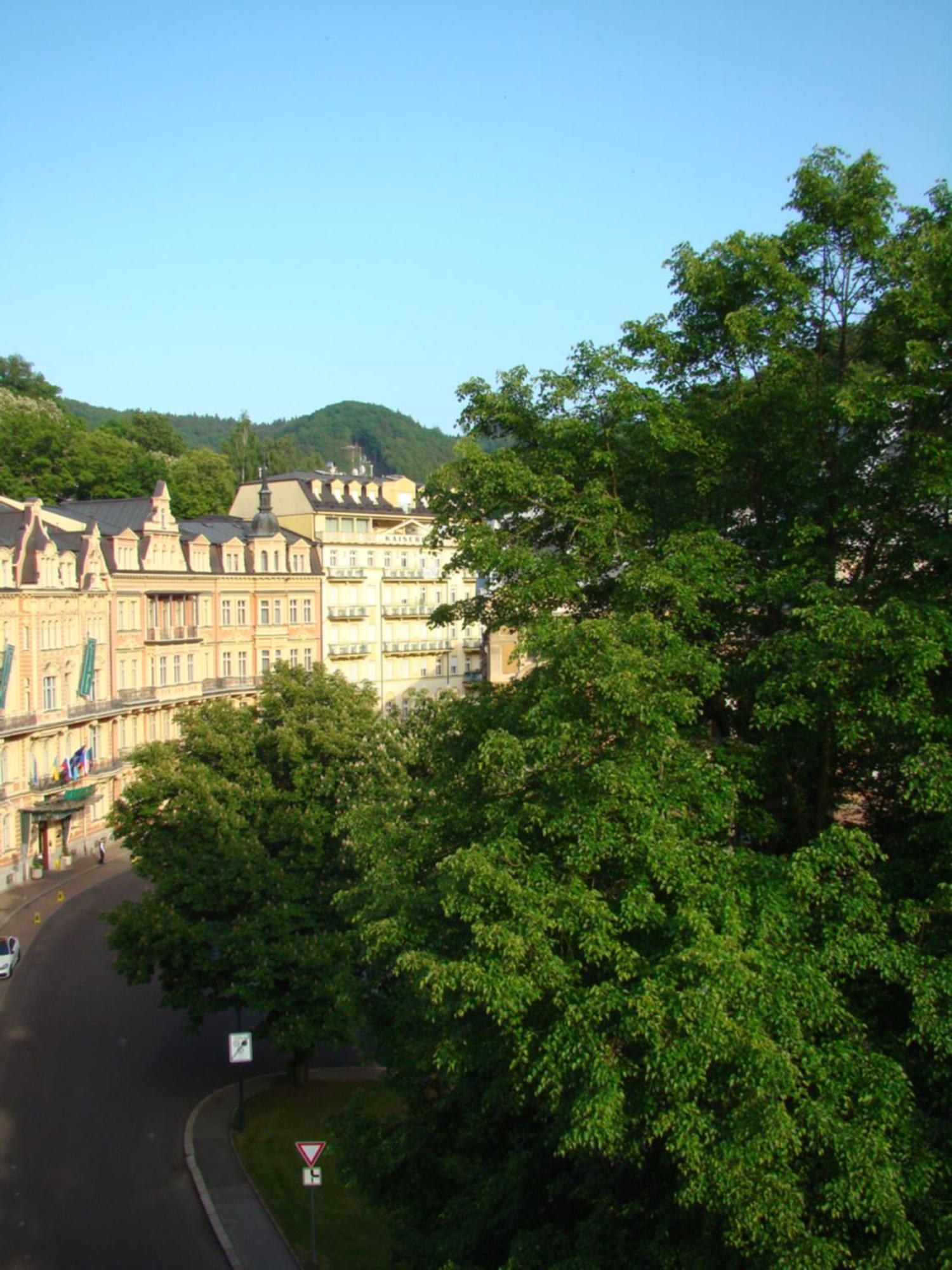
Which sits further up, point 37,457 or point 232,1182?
point 37,457

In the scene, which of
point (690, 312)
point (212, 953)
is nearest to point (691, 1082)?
point (690, 312)


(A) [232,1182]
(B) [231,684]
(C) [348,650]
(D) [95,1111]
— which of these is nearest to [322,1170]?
(A) [232,1182]

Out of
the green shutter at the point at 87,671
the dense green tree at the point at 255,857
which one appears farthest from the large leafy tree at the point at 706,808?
the green shutter at the point at 87,671

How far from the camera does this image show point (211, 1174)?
96.3ft

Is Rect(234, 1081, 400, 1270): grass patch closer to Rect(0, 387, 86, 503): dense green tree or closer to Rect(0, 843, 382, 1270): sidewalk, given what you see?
Rect(0, 843, 382, 1270): sidewalk

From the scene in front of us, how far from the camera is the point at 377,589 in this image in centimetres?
8012

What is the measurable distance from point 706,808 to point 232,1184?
19.4 meters

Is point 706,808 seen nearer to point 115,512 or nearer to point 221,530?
point 115,512

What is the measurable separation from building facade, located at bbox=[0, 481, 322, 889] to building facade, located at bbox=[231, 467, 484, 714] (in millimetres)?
1734

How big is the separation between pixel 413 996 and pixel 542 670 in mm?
6824

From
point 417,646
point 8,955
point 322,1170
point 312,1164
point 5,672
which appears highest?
point 417,646

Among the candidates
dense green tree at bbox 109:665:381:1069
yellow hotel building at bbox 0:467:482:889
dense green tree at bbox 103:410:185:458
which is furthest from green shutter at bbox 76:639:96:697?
dense green tree at bbox 103:410:185:458

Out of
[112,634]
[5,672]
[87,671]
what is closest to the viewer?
[5,672]

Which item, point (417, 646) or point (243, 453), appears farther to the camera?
point (243, 453)
